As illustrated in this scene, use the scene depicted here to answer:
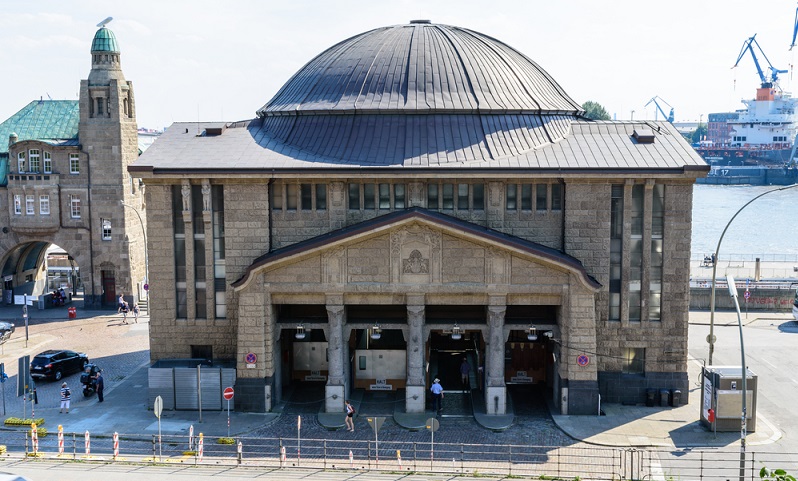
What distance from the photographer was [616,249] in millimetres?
41750

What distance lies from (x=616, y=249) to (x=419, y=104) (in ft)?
40.8

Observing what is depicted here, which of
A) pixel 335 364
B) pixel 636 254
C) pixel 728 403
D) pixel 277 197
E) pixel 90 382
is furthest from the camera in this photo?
pixel 90 382

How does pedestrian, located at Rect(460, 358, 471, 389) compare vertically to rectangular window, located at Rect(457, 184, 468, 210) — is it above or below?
below

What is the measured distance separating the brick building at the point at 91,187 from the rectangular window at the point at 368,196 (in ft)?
103

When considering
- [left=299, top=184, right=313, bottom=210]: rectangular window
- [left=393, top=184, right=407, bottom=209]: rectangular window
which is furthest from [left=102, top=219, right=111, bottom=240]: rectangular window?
[left=393, top=184, right=407, bottom=209]: rectangular window

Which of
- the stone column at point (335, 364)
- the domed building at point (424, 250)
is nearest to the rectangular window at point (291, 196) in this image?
the domed building at point (424, 250)

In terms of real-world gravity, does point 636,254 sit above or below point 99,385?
above

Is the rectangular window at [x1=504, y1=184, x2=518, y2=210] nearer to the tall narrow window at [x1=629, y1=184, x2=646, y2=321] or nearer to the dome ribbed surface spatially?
the dome ribbed surface

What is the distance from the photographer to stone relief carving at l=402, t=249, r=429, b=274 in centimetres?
3972

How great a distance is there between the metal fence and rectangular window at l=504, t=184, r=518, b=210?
11612mm

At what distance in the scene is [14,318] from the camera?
215 feet

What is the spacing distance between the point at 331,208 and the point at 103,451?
14717 mm

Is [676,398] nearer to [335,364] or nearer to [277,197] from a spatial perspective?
[335,364]

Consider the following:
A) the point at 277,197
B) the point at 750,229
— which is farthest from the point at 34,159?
the point at 750,229
